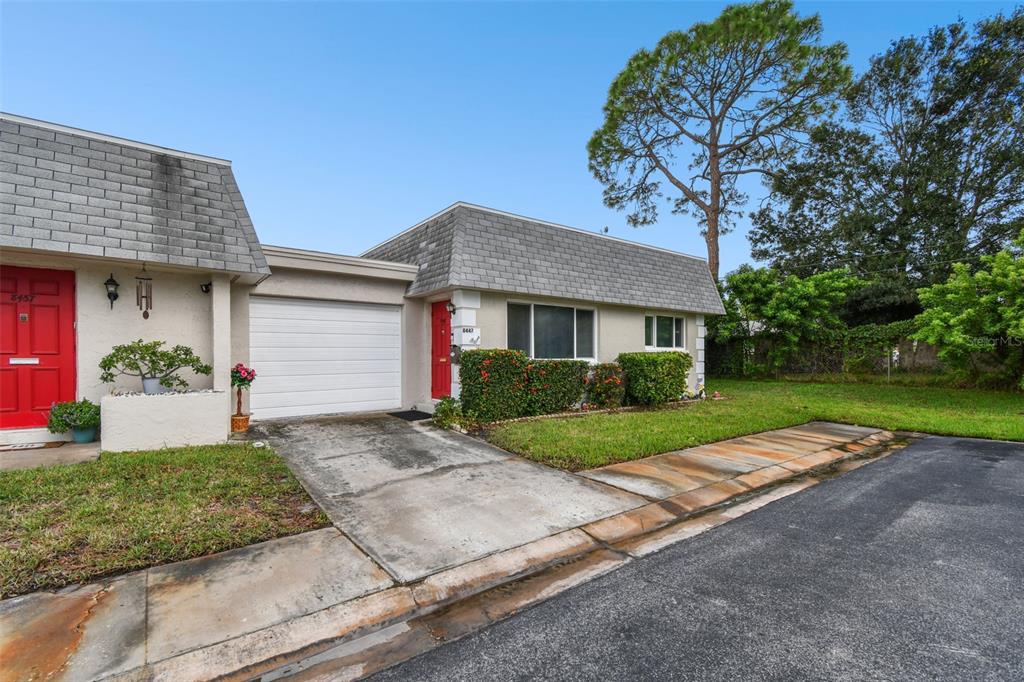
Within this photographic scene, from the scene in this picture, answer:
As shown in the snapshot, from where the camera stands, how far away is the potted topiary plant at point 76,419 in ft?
18.0

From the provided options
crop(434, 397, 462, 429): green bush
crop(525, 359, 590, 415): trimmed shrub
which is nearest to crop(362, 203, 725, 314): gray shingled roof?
crop(525, 359, 590, 415): trimmed shrub

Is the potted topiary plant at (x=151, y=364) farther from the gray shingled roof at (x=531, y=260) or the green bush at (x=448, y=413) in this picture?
the gray shingled roof at (x=531, y=260)

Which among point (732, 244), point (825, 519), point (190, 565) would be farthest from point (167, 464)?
point (732, 244)

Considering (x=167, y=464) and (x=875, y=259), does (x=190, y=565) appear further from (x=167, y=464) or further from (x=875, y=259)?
(x=875, y=259)

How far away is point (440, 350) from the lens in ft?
27.8

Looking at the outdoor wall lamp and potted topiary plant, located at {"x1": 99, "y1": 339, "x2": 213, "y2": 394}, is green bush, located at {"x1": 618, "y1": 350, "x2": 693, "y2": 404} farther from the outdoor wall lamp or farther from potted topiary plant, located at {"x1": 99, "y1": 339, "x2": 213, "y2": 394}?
the outdoor wall lamp

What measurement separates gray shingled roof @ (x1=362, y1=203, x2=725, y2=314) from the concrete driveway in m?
3.16

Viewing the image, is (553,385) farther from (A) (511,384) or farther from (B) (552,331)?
(B) (552,331)

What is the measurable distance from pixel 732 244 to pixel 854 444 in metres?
16.0

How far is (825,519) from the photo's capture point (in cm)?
376

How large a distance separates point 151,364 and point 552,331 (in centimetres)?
659

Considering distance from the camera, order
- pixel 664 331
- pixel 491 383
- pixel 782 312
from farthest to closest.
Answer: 1. pixel 782 312
2. pixel 664 331
3. pixel 491 383

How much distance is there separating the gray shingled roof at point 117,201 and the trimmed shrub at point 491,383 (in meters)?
3.48

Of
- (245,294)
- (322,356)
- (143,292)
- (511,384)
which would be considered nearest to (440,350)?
(511,384)
